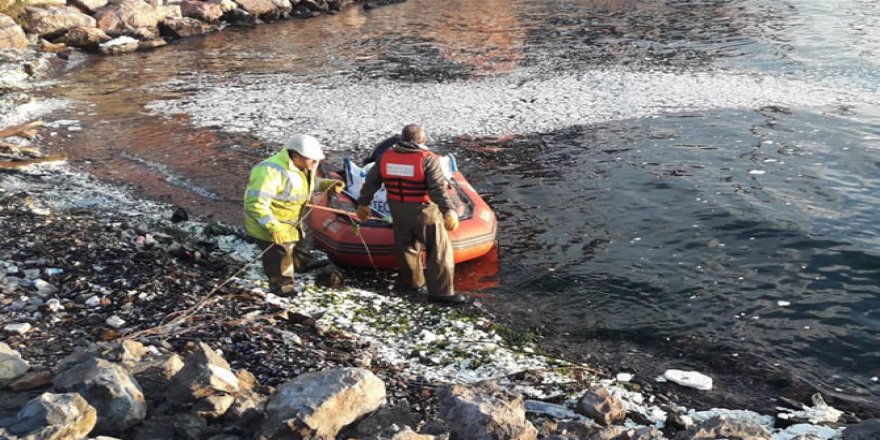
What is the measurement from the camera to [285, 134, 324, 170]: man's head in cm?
789

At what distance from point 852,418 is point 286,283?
518 centimetres

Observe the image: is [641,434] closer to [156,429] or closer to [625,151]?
[156,429]

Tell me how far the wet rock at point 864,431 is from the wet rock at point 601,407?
1526mm

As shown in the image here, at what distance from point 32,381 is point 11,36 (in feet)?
67.3

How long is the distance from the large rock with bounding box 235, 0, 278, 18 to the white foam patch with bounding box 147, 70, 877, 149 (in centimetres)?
1286

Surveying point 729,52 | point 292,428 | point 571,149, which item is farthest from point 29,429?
point 729,52

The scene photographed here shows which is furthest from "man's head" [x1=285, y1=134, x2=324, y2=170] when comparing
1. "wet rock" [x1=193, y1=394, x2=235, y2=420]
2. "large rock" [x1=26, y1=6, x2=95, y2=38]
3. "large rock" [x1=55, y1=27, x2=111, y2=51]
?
"large rock" [x1=26, y1=6, x2=95, y2=38]

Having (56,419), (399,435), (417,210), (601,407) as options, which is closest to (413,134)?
(417,210)

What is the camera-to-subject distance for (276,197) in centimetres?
803

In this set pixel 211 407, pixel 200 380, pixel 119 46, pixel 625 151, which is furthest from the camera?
pixel 119 46

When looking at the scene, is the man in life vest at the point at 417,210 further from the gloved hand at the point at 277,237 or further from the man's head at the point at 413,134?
the gloved hand at the point at 277,237

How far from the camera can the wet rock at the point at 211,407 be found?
15.9 feet

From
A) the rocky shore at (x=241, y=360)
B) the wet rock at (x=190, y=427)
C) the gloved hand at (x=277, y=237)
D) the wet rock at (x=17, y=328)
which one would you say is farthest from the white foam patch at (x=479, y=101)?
the wet rock at (x=190, y=427)

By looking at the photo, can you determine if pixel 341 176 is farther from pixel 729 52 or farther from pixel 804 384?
pixel 729 52
